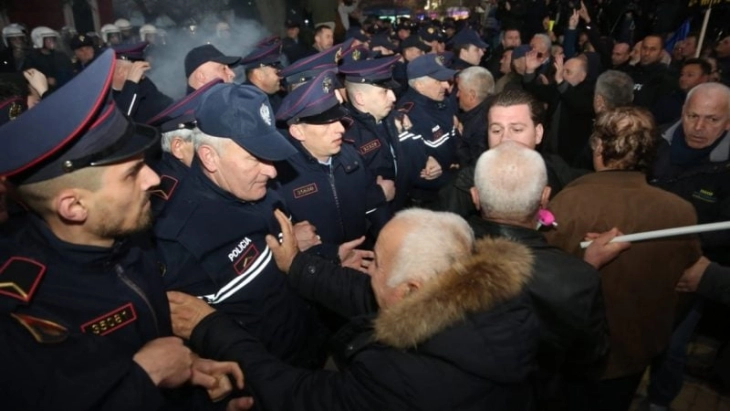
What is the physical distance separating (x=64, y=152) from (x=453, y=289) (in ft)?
4.96

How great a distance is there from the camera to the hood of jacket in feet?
Answer: 5.32

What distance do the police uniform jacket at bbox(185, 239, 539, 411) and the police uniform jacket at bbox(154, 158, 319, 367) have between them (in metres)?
0.81

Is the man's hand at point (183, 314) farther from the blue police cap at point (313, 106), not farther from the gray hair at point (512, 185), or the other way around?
the blue police cap at point (313, 106)

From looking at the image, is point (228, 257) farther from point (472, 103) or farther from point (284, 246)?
point (472, 103)

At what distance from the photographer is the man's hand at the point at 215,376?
1.97 m

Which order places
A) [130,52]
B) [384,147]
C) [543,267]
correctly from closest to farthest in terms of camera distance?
[543,267], [384,147], [130,52]

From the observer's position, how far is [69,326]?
1.71 meters

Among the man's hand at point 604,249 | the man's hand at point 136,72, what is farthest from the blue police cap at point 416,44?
the man's hand at point 604,249

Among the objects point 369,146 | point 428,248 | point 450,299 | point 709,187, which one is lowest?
point 709,187

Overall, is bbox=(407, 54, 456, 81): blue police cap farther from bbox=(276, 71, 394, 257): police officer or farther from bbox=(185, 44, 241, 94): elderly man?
bbox=(185, 44, 241, 94): elderly man

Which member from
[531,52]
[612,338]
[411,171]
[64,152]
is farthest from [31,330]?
[531,52]

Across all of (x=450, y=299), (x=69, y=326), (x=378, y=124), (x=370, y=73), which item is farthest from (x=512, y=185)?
(x=370, y=73)

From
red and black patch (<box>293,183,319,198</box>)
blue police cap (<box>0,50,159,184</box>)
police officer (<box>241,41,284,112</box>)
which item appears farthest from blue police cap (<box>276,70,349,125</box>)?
police officer (<box>241,41,284,112</box>)

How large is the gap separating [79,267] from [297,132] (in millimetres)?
2072
